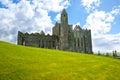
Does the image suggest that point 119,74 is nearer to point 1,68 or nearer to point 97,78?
point 97,78

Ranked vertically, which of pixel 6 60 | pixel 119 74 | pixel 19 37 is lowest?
pixel 119 74

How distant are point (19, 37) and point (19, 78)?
90472 mm

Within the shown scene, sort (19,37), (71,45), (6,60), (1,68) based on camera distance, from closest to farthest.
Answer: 1. (1,68)
2. (6,60)
3. (19,37)
4. (71,45)

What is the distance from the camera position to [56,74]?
945 inches

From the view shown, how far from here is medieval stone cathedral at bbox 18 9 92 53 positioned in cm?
11356

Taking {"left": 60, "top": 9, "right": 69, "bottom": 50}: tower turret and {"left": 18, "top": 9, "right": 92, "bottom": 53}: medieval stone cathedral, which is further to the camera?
{"left": 60, "top": 9, "right": 69, "bottom": 50}: tower turret

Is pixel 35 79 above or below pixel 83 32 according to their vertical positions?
below

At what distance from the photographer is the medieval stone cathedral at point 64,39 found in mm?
113562

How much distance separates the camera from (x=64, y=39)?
116875 millimetres

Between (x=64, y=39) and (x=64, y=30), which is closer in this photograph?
(x=64, y=39)

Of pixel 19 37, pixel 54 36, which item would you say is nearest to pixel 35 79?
pixel 19 37

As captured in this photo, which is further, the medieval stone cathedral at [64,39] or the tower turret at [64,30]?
the tower turret at [64,30]

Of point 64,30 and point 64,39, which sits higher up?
point 64,30

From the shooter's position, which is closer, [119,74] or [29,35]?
[119,74]
